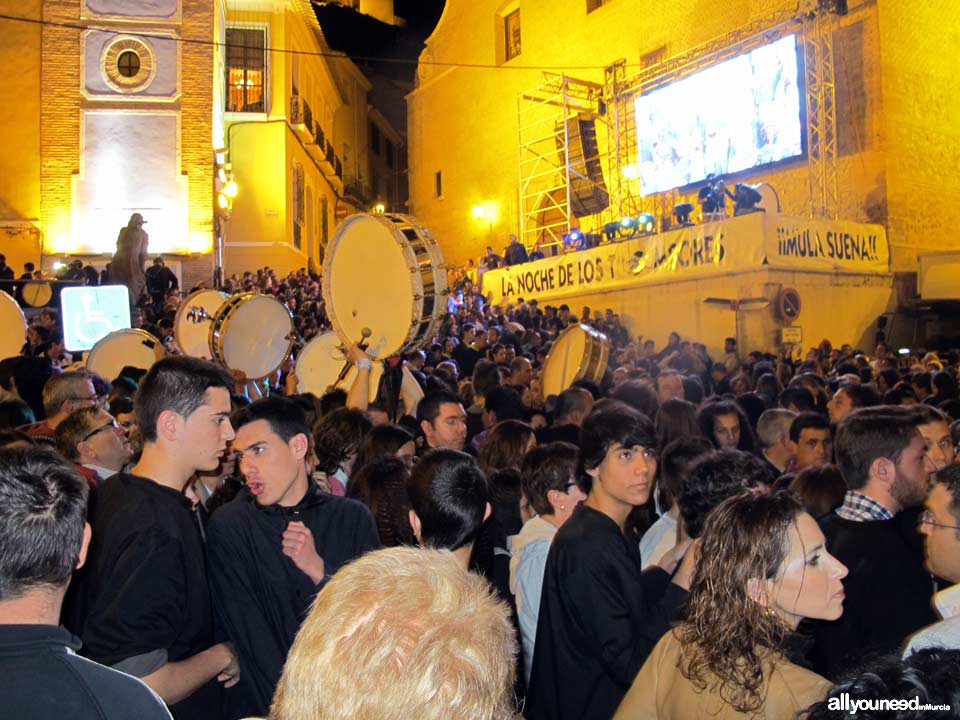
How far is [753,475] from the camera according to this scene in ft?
10.1

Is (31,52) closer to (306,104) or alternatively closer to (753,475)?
(306,104)

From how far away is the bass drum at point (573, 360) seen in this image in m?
9.47

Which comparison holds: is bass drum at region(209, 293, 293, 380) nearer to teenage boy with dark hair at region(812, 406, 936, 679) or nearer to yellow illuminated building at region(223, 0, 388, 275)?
teenage boy with dark hair at region(812, 406, 936, 679)

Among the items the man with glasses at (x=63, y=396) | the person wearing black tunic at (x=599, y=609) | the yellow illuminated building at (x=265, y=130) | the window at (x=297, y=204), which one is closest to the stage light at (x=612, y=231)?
the yellow illuminated building at (x=265, y=130)

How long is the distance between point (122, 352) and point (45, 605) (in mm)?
8584

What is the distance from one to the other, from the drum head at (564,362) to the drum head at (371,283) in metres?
3.26

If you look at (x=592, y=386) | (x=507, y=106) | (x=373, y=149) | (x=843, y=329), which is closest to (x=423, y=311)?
(x=592, y=386)

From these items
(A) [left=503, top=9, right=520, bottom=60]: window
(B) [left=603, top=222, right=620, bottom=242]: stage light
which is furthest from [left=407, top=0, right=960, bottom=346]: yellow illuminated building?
(B) [left=603, top=222, right=620, bottom=242]: stage light

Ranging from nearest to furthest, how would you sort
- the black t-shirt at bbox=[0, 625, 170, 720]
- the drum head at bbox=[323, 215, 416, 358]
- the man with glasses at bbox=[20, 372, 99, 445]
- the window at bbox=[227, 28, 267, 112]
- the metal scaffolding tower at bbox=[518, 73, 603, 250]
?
the black t-shirt at bbox=[0, 625, 170, 720]
the man with glasses at bbox=[20, 372, 99, 445]
the drum head at bbox=[323, 215, 416, 358]
the metal scaffolding tower at bbox=[518, 73, 603, 250]
the window at bbox=[227, 28, 267, 112]

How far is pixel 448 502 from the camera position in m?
2.95

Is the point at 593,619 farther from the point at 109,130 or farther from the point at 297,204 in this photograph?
the point at 297,204

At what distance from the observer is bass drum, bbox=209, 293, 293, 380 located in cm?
854

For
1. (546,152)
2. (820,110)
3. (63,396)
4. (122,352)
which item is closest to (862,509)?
(63,396)

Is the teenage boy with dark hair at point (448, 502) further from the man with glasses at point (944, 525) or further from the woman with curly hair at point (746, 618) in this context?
the man with glasses at point (944, 525)
